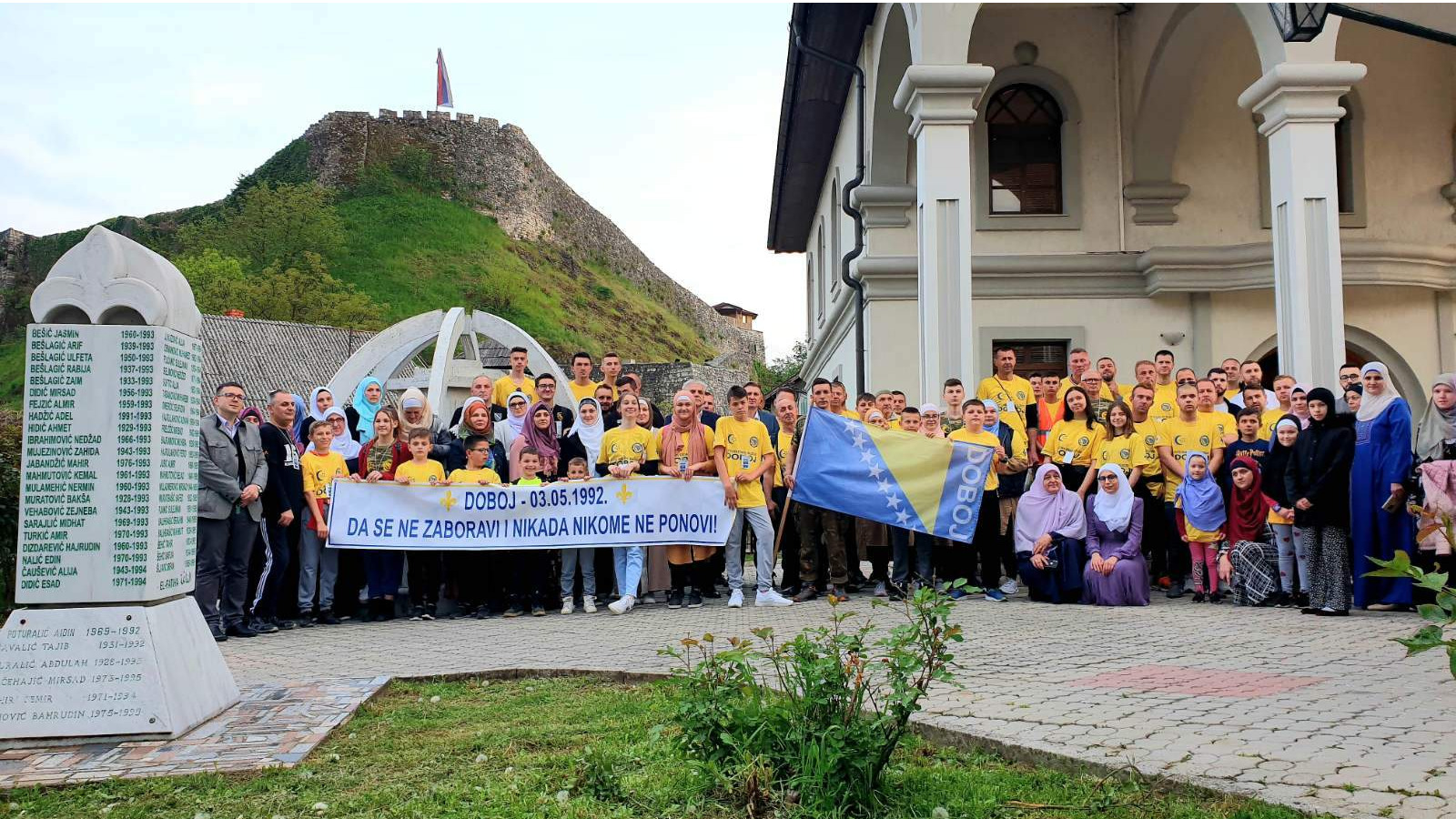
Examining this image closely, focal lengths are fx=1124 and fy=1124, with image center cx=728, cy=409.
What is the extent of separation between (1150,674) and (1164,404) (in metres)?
5.83

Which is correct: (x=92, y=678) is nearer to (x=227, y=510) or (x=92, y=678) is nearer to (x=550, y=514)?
(x=227, y=510)

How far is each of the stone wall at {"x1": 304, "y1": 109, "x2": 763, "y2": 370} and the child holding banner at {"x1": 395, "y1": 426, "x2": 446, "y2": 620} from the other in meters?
67.0

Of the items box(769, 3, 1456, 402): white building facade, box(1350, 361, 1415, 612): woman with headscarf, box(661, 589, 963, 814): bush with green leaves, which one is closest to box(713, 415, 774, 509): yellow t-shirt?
box(1350, 361, 1415, 612): woman with headscarf

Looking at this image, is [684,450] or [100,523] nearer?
[100,523]

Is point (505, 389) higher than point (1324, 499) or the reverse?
higher

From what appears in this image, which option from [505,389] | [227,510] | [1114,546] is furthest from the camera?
[505,389]

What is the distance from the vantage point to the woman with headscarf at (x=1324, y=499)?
9.20 meters

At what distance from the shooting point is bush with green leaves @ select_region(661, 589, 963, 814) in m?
3.95

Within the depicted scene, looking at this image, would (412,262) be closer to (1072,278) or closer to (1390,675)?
(1072,278)

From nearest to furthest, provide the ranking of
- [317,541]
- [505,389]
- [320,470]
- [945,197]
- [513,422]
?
1. [317,541]
2. [320,470]
3. [513,422]
4. [505,389]
5. [945,197]

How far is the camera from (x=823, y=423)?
11.1 metres

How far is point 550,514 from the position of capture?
10.7 m

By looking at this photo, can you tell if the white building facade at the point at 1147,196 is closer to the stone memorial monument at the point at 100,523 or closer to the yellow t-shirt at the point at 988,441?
the yellow t-shirt at the point at 988,441

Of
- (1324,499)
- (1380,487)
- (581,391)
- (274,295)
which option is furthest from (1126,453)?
(274,295)
